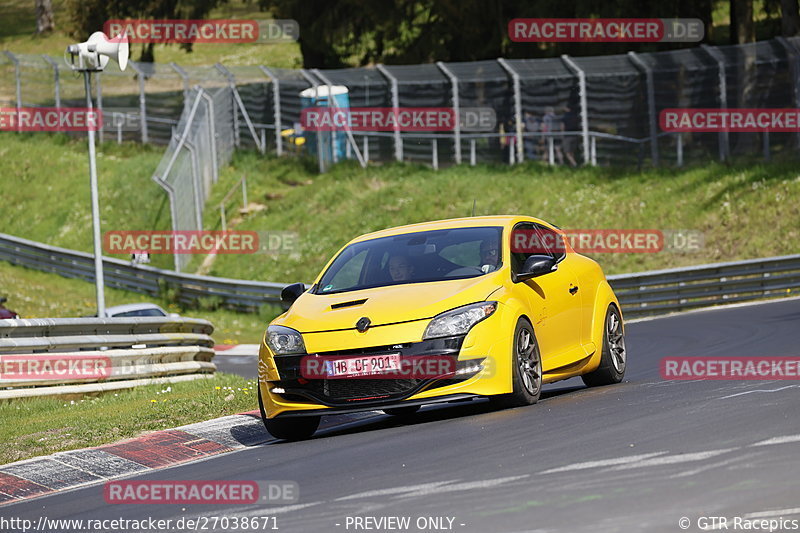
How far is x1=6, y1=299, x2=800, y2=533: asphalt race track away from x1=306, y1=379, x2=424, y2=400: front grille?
0.99ft

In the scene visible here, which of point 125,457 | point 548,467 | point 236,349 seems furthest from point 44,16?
point 548,467

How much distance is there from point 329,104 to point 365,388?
29668 millimetres

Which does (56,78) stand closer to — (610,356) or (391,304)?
(610,356)

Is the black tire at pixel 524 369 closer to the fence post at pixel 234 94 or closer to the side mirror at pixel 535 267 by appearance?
the side mirror at pixel 535 267

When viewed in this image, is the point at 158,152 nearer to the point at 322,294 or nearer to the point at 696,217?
the point at 696,217

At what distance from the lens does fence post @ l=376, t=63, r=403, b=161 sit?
3809 centimetres

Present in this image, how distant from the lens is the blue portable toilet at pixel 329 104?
3934cm

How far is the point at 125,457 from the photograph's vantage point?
33.5ft

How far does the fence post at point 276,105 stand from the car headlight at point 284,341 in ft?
100

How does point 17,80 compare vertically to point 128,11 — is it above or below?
below

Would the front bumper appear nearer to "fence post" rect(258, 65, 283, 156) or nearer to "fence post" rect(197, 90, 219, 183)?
"fence post" rect(197, 90, 219, 183)

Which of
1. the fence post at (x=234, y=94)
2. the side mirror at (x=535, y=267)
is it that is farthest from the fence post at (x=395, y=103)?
the side mirror at (x=535, y=267)

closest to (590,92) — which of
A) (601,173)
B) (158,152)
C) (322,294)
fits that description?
(601,173)

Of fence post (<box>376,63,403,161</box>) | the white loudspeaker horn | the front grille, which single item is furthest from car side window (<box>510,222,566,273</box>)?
fence post (<box>376,63,403,161</box>)
